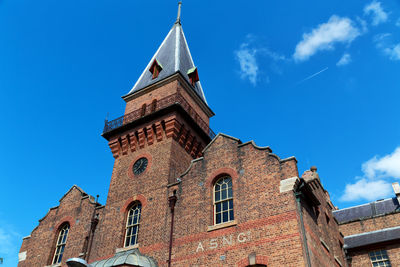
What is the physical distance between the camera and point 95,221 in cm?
2092

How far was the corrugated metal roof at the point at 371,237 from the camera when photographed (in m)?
22.4

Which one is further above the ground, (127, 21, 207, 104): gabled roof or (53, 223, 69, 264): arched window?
(127, 21, 207, 104): gabled roof

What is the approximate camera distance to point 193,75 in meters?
28.4

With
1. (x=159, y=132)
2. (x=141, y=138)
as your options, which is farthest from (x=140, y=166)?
(x=159, y=132)

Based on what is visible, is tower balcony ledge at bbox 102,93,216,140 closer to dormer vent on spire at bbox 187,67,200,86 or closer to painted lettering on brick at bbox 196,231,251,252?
dormer vent on spire at bbox 187,67,200,86

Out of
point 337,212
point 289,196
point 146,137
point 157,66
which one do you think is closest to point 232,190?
point 289,196

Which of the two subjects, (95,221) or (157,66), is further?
(157,66)

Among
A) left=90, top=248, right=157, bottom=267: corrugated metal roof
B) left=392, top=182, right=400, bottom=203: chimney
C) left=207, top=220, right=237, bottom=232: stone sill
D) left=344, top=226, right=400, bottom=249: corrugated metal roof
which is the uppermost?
left=392, top=182, right=400, bottom=203: chimney

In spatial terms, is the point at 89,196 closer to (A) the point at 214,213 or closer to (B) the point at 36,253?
(B) the point at 36,253

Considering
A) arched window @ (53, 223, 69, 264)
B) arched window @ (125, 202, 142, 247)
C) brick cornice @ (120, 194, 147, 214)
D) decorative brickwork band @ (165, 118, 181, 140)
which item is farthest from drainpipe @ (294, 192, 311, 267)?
arched window @ (53, 223, 69, 264)

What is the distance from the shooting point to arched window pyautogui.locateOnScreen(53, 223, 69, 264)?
70.6ft

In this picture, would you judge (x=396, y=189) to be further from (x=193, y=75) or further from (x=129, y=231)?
(x=129, y=231)

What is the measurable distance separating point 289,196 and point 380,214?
1301 cm

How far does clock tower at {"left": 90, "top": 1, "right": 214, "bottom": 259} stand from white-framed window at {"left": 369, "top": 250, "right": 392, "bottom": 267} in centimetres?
1202
